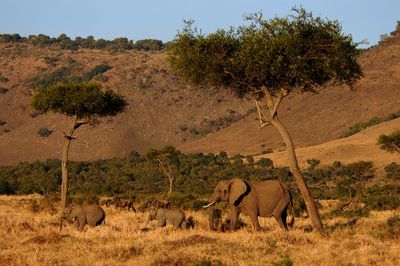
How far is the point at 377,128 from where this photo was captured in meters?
85.9

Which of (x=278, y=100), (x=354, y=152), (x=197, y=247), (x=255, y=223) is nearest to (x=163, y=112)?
(x=354, y=152)

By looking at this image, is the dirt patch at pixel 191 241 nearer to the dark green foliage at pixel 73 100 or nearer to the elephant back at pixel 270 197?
the elephant back at pixel 270 197

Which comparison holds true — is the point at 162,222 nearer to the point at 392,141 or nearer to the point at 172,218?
the point at 172,218

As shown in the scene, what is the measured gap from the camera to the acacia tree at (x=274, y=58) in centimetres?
1970

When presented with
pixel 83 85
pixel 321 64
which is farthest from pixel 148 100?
pixel 321 64

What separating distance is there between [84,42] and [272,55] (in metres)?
160

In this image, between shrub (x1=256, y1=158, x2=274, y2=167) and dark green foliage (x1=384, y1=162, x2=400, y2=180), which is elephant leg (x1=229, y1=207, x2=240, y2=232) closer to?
dark green foliage (x1=384, y1=162, x2=400, y2=180)

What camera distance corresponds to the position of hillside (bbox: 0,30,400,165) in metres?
102

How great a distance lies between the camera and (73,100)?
3359 cm

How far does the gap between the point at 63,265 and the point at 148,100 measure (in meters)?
116

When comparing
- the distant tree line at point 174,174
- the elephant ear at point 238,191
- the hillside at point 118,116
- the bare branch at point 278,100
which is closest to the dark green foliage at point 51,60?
the hillside at point 118,116

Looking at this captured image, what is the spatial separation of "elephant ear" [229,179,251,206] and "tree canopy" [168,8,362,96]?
323 cm

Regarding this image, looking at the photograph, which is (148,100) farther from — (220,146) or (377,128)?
(377,128)

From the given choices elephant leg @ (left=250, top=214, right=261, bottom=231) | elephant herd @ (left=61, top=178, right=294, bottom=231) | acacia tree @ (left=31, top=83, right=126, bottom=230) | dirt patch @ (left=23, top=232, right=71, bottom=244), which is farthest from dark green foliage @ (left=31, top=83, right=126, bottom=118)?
dirt patch @ (left=23, top=232, right=71, bottom=244)
